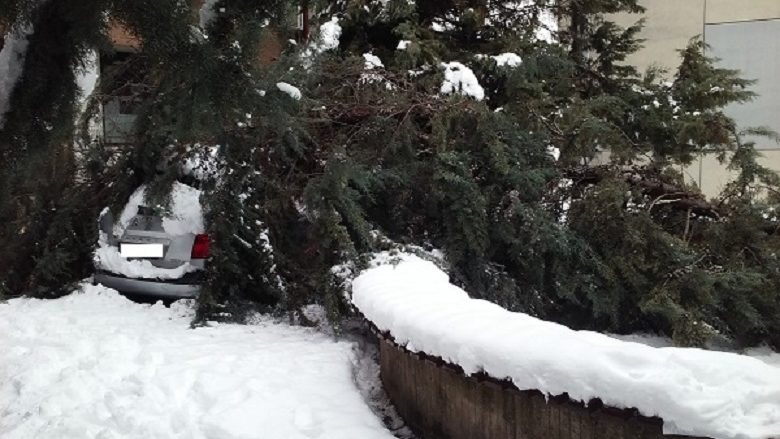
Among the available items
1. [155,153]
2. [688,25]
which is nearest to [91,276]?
[155,153]

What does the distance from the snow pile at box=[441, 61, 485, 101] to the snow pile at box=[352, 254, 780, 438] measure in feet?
16.1

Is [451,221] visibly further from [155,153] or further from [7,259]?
[7,259]

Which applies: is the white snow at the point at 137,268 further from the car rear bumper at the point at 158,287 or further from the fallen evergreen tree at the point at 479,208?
the fallen evergreen tree at the point at 479,208

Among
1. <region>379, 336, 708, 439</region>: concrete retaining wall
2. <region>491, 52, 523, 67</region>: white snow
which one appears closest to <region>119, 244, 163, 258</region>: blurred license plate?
<region>379, 336, 708, 439</region>: concrete retaining wall

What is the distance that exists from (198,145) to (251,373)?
A: 118 inches

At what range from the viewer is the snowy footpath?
464 centimetres

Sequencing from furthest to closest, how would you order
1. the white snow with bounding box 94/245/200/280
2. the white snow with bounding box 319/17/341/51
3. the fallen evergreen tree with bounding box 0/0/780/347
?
the white snow with bounding box 319/17/341/51
the white snow with bounding box 94/245/200/280
the fallen evergreen tree with bounding box 0/0/780/347

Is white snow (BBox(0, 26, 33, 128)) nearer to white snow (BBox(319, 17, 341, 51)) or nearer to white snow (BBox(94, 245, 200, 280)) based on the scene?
white snow (BBox(94, 245, 200, 280))

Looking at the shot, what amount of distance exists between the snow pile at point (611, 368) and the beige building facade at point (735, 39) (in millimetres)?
14462

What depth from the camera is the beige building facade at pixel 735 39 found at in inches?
691

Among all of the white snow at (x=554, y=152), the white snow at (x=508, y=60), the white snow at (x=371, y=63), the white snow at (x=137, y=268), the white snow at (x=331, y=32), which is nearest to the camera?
the white snow at (x=137, y=268)

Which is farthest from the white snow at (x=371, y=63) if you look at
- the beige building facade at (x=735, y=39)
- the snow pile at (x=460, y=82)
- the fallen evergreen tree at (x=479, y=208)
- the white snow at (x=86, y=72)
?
the beige building facade at (x=735, y=39)

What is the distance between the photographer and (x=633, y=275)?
25.1 feet

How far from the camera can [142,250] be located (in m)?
7.38
